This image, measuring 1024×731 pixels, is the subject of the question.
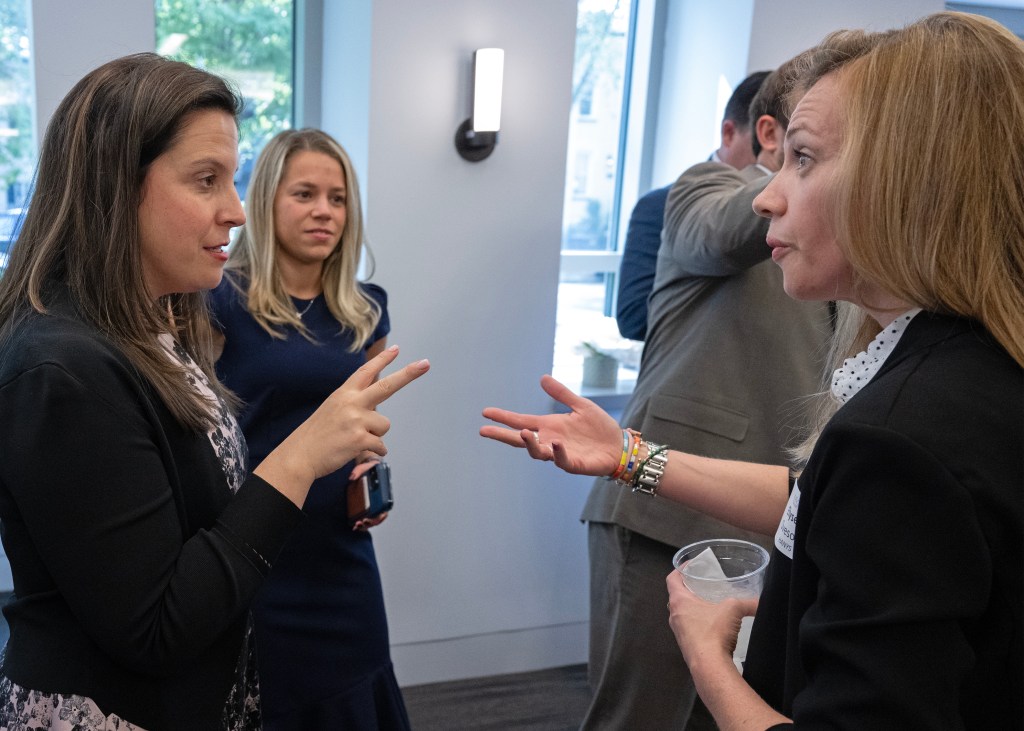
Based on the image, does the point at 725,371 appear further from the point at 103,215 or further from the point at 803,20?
the point at 803,20

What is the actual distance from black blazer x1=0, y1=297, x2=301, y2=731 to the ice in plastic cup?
20.8 inches

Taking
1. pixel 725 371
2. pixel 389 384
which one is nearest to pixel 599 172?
pixel 725 371

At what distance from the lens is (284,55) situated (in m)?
3.16

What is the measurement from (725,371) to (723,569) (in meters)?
1.04

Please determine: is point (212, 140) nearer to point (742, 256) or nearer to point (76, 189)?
point (76, 189)

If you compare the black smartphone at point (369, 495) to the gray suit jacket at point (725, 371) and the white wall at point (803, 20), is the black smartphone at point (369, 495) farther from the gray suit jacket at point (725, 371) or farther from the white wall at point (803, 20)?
the white wall at point (803, 20)

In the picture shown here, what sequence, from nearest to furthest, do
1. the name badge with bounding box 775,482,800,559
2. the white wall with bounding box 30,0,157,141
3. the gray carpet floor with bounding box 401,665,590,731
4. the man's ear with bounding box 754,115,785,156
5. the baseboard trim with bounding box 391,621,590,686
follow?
the name badge with bounding box 775,482,800,559 → the man's ear with bounding box 754,115,785,156 → the white wall with bounding box 30,0,157,141 → the gray carpet floor with bounding box 401,665,590,731 → the baseboard trim with bounding box 391,621,590,686

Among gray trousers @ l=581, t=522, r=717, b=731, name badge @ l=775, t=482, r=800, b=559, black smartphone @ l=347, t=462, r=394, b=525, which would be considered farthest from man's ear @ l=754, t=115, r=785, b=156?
name badge @ l=775, t=482, r=800, b=559

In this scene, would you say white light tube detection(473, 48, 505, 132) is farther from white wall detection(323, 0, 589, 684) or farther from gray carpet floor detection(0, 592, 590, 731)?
gray carpet floor detection(0, 592, 590, 731)

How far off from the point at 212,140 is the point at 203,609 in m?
0.64

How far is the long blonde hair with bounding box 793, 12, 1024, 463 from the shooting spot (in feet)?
2.92

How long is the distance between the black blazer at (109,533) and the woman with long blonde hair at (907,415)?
59cm

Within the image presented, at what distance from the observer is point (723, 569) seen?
4.25 ft

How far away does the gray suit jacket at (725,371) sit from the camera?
2256 millimetres
